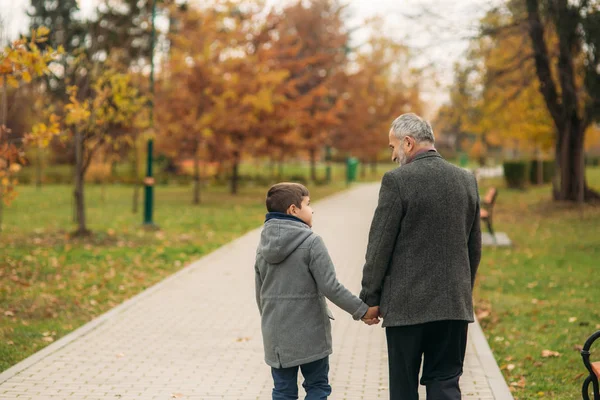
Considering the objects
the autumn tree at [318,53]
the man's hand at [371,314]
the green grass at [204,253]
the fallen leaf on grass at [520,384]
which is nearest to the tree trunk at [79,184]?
→ the green grass at [204,253]

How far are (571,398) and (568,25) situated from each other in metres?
16.9

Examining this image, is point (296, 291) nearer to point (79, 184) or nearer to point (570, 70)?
point (79, 184)

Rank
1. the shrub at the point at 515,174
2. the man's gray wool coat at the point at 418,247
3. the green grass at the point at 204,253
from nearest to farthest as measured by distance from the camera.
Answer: the man's gray wool coat at the point at 418,247 → the green grass at the point at 204,253 → the shrub at the point at 515,174

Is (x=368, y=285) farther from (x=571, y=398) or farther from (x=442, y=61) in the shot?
(x=442, y=61)

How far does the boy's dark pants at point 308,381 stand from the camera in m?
4.32

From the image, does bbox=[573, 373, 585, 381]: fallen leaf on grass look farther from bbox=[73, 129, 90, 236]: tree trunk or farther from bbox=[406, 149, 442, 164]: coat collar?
bbox=[73, 129, 90, 236]: tree trunk

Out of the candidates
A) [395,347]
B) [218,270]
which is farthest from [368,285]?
[218,270]

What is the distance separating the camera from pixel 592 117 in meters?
21.2

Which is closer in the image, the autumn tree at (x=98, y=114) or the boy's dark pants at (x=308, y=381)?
the boy's dark pants at (x=308, y=381)

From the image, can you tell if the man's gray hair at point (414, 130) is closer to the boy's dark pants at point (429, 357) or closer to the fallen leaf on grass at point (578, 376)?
the boy's dark pants at point (429, 357)

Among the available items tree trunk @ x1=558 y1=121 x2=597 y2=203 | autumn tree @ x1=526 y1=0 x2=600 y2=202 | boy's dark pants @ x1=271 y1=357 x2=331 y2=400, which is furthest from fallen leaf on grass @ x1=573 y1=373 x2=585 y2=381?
tree trunk @ x1=558 y1=121 x2=597 y2=203

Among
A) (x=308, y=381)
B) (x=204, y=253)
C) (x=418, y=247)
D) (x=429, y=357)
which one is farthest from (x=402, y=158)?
(x=204, y=253)

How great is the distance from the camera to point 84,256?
13.1 metres

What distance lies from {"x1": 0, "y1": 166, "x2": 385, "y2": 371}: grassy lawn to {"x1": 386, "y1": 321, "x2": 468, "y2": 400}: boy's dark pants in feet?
12.4
